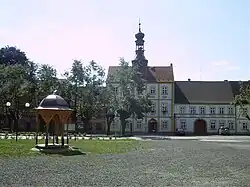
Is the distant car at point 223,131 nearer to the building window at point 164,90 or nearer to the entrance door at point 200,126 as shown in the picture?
the entrance door at point 200,126

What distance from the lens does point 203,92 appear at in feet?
280

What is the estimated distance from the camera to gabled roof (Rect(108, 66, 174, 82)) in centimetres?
8269

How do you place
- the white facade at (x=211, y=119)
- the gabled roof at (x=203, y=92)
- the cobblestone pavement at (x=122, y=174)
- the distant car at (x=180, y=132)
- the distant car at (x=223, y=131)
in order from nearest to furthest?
the cobblestone pavement at (x=122, y=174) < the distant car at (x=180, y=132) < the distant car at (x=223, y=131) < the white facade at (x=211, y=119) < the gabled roof at (x=203, y=92)

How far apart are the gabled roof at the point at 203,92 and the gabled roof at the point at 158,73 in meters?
3.62

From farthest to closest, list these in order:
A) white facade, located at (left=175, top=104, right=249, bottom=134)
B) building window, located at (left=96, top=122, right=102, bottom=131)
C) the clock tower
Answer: the clock tower < white facade, located at (left=175, top=104, right=249, bottom=134) < building window, located at (left=96, top=122, right=102, bottom=131)

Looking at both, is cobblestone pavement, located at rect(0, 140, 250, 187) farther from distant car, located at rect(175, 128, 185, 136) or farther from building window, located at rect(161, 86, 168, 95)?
building window, located at rect(161, 86, 168, 95)

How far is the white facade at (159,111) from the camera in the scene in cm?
8088

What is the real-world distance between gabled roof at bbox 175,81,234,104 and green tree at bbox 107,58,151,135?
62.0 ft

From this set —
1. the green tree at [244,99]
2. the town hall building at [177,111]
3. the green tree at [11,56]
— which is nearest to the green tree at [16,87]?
the green tree at [11,56]

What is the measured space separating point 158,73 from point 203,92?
9679 millimetres

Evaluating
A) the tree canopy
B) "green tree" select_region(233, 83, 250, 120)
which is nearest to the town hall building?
"green tree" select_region(233, 83, 250, 120)

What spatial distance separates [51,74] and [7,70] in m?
6.87

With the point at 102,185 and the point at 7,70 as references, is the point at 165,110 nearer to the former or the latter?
the point at 7,70

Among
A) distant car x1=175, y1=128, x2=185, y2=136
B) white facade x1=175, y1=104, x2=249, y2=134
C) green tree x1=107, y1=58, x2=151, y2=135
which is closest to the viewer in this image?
green tree x1=107, y1=58, x2=151, y2=135
